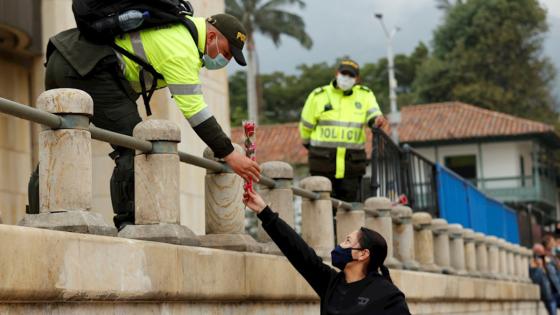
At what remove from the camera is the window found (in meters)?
77.9

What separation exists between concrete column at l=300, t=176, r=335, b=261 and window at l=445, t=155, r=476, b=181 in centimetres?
6716

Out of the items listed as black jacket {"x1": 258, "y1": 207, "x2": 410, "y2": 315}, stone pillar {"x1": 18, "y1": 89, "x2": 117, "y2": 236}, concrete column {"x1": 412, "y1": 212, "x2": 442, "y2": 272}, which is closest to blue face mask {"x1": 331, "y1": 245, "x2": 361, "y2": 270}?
black jacket {"x1": 258, "y1": 207, "x2": 410, "y2": 315}

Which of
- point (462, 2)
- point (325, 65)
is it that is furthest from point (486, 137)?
point (325, 65)

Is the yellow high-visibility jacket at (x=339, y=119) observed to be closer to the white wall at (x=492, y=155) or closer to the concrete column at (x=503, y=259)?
the concrete column at (x=503, y=259)

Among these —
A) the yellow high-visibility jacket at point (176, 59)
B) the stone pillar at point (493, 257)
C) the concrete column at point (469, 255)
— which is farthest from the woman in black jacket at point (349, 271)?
the stone pillar at point (493, 257)

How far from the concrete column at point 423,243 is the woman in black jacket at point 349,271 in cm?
741

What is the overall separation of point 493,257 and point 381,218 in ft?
28.4

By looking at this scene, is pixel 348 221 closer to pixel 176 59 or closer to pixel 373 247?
pixel 373 247

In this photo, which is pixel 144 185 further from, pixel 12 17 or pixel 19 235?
pixel 12 17

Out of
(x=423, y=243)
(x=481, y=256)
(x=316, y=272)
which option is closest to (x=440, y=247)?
(x=423, y=243)

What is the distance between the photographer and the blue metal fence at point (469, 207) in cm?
1900

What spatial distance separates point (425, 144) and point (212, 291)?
69.1 meters

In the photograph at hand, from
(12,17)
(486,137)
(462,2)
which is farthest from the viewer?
(462,2)

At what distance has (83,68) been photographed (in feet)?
25.4
